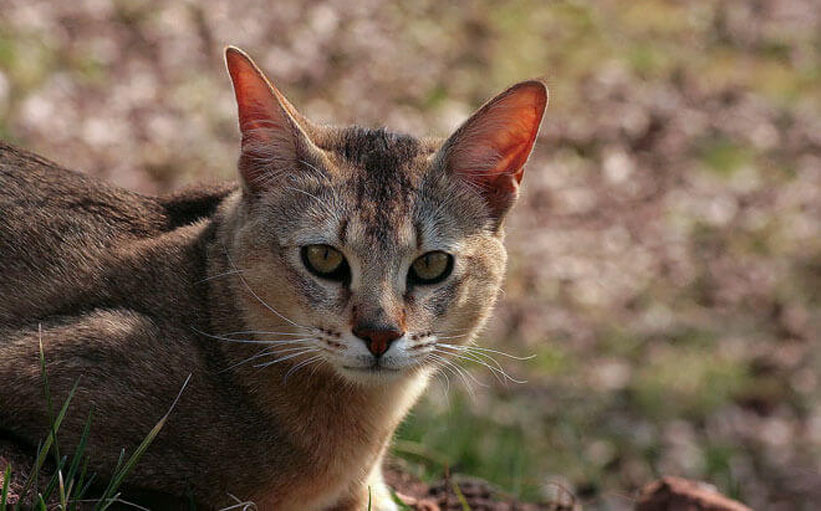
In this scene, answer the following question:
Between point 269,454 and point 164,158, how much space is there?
16.3ft

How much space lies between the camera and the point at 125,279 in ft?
10.6

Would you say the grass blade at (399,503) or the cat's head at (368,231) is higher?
the cat's head at (368,231)

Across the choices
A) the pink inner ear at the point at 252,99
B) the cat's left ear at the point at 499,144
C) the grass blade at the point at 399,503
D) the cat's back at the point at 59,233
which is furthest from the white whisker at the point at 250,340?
the grass blade at the point at 399,503

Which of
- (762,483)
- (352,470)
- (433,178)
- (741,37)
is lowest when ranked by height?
A: (762,483)

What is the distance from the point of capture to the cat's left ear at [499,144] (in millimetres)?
3389

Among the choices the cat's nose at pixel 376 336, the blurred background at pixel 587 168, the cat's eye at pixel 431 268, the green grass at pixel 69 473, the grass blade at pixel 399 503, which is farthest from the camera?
the blurred background at pixel 587 168

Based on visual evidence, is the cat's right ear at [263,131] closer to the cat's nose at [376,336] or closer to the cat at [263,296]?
the cat at [263,296]

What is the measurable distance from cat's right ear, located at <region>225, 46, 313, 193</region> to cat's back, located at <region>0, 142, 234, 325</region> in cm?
41

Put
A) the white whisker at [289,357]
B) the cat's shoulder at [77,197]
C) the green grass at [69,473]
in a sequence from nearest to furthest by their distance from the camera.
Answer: the green grass at [69,473]
the white whisker at [289,357]
the cat's shoulder at [77,197]

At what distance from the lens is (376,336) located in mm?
2975

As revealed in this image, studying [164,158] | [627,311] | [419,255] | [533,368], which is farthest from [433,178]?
[627,311]

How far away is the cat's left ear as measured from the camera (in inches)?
133

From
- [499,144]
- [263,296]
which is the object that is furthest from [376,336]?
[499,144]

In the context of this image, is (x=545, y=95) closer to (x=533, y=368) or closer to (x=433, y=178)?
(x=433, y=178)
